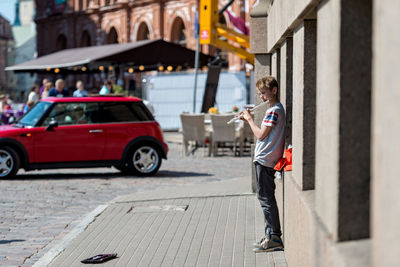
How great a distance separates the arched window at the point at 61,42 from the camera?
201ft

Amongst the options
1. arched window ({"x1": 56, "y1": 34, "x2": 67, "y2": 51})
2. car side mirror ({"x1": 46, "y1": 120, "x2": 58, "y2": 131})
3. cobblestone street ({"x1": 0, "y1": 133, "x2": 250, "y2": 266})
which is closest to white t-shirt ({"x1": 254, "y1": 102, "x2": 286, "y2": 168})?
cobblestone street ({"x1": 0, "y1": 133, "x2": 250, "y2": 266})

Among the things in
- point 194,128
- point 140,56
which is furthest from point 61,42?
point 194,128

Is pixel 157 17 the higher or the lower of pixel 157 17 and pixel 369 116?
the higher

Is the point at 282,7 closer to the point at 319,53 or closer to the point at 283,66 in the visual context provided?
the point at 283,66

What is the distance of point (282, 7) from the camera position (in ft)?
24.1

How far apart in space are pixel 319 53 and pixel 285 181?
254 cm

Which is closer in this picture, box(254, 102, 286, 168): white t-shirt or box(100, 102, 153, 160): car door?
box(254, 102, 286, 168): white t-shirt

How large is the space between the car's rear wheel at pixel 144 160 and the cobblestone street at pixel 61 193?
6.8 inches

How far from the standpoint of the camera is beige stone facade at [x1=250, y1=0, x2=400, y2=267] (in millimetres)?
2600

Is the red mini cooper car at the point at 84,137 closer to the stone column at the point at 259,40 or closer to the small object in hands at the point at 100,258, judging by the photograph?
the stone column at the point at 259,40

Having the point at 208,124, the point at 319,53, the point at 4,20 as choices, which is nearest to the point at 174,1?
the point at 208,124

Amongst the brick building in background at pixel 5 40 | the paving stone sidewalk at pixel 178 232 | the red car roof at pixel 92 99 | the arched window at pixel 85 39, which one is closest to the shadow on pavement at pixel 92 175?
the red car roof at pixel 92 99

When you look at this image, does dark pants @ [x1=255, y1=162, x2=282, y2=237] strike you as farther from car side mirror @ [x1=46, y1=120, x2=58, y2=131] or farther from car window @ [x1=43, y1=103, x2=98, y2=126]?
car window @ [x1=43, y1=103, x2=98, y2=126]

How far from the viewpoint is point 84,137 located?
1497cm
